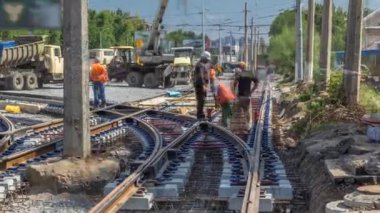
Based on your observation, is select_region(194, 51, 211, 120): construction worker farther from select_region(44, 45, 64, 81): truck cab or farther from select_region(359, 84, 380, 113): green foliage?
select_region(44, 45, 64, 81): truck cab

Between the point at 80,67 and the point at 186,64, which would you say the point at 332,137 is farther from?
the point at 186,64

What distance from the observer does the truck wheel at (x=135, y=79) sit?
4472 centimetres

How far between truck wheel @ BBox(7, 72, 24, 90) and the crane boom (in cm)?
838

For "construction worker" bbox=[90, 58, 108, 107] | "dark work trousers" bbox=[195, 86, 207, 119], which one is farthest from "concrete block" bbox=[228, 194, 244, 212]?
"construction worker" bbox=[90, 58, 108, 107]

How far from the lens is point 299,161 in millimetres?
11898

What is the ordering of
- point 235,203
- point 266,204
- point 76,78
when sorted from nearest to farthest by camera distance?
point 266,204
point 235,203
point 76,78

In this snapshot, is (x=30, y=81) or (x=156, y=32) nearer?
(x=30, y=81)

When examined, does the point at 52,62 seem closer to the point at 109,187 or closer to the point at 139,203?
the point at 109,187

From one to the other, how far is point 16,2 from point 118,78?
39048 millimetres

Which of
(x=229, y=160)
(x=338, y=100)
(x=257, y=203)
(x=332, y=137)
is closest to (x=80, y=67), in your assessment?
(x=229, y=160)

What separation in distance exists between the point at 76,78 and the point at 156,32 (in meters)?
31.9

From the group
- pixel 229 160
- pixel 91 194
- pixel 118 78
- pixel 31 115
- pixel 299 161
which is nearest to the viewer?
pixel 91 194

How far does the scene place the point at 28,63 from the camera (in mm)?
39375

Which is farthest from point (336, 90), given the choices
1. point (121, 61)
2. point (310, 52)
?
point (121, 61)
